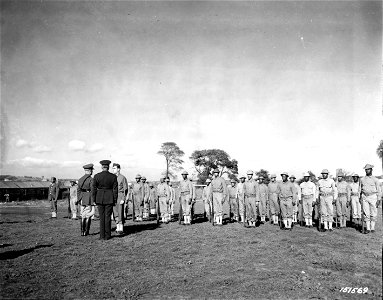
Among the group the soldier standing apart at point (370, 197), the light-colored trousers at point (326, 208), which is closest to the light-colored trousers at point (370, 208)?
the soldier standing apart at point (370, 197)

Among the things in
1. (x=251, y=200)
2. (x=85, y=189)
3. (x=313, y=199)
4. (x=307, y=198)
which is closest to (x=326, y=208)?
(x=307, y=198)

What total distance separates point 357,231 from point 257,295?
25.9ft

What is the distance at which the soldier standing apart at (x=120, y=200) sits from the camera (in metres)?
9.79

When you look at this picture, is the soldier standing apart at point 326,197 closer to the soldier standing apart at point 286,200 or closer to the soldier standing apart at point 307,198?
the soldier standing apart at point 307,198

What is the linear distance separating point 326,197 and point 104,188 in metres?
8.00

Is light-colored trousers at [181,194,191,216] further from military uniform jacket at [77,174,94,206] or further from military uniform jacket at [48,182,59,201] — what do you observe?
military uniform jacket at [48,182,59,201]

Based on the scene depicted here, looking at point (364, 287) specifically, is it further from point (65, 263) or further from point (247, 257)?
point (65, 263)

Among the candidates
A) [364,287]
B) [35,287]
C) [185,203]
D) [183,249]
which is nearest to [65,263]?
[35,287]

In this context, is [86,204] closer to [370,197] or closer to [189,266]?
[189,266]

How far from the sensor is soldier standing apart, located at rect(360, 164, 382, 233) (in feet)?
32.7

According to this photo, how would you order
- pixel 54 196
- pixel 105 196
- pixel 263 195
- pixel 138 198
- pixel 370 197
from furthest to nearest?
pixel 54 196, pixel 263 195, pixel 138 198, pixel 370 197, pixel 105 196

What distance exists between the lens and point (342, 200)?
38.2ft

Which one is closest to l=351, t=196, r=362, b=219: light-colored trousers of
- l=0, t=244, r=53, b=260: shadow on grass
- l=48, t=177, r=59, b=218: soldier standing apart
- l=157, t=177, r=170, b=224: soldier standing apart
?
l=157, t=177, r=170, b=224: soldier standing apart

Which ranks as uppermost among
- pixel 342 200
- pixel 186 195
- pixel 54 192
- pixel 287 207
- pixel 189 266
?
pixel 54 192
